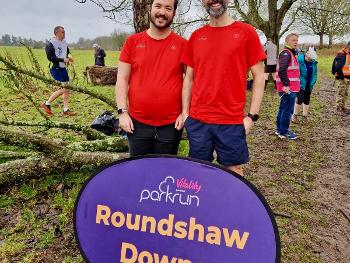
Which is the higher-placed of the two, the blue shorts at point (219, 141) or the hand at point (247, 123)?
the hand at point (247, 123)

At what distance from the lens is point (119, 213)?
101 inches

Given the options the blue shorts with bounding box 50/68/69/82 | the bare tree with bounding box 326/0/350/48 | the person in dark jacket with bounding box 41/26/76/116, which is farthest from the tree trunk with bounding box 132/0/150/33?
the bare tree with bounding box 326/0/350/48

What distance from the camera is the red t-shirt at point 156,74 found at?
9.43 ft

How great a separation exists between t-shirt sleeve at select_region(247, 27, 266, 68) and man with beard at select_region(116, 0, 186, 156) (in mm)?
556

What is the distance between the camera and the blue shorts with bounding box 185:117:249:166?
→ 9.21 feet

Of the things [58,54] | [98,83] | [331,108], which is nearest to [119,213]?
[58,54]

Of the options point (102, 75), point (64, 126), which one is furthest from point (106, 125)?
point (102, 75)

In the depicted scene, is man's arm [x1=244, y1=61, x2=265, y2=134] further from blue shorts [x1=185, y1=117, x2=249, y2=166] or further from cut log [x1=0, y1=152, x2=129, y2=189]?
cut log [x1=0, y1=152, x2=129, y2=189]

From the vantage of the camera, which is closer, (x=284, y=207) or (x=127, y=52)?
(x=127, y=52)

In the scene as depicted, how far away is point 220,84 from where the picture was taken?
271cm

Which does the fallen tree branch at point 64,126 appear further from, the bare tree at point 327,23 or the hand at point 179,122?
the bare tree at point 327,23

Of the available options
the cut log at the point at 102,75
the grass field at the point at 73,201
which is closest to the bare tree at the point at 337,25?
the cut log at the point at 102,75

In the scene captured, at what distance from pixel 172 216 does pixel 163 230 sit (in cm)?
12

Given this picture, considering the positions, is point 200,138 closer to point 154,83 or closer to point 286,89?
point 154,83
